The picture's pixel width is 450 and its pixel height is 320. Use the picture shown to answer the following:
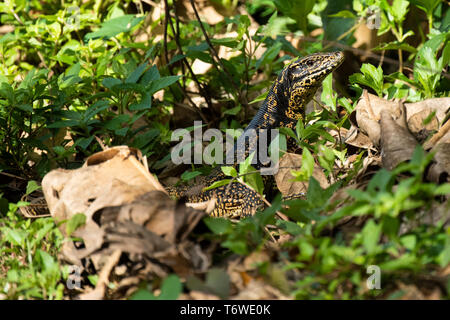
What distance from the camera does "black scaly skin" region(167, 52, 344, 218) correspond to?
17.7 feet

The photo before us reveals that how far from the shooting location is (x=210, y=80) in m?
7.11

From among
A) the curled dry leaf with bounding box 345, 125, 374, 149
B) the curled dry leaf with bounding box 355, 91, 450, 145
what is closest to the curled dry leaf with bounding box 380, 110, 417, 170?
the curled dry leaf with bounding box 355, 91, 450, 145

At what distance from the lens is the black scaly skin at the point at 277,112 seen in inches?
212

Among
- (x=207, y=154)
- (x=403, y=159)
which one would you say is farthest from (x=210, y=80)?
(x=403, y=159)

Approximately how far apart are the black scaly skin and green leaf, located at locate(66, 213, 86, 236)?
7.65ft

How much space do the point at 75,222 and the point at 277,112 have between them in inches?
135

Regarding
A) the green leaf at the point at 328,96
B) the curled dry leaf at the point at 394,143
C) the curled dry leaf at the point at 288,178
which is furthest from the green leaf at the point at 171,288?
the green leaf at the point at 328,96

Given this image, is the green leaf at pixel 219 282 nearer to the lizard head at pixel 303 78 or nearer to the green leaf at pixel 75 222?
the green leaf at pixel 75 222

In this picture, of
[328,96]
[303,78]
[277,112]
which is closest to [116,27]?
[277,112]

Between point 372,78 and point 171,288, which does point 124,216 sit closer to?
point 171,288

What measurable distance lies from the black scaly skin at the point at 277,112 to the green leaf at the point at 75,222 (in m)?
2.33

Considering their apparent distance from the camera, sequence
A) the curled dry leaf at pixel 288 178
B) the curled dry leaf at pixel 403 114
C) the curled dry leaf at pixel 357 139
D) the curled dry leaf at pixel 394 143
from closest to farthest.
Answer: the curled dry leaf at pixel 394 143, the curled dry leaf at pixel 403 114, the curled dry leaf at pixel 288 178, the curled dry leaf at pixel 357 139

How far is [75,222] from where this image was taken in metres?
3.01

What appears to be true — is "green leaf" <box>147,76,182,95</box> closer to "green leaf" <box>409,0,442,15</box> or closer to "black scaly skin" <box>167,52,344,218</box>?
"black scaly skin" <box>167,52,344,218</box>
